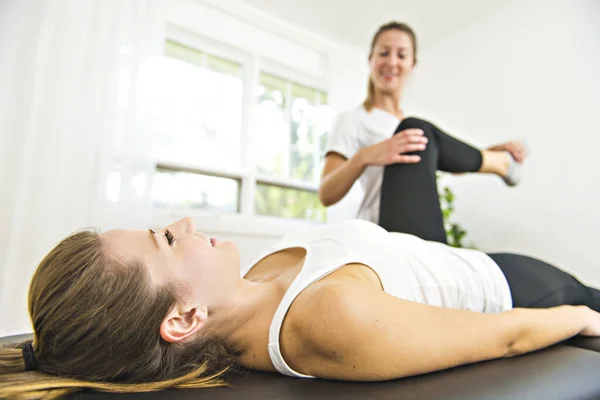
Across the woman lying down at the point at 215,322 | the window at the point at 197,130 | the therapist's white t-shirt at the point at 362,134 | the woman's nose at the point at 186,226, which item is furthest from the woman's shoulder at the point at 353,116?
the window at the point at 197,130

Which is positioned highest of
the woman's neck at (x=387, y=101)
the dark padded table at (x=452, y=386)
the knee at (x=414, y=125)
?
the woman's neck at (x=387, y=101)

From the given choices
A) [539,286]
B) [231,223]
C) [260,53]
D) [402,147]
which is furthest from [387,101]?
[260,53]

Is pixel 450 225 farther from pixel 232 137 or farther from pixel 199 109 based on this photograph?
pixel 199 109

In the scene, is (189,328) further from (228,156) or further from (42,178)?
(228,156)

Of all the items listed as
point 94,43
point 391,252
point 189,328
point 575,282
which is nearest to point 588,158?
point 575,282

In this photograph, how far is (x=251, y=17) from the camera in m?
3.06

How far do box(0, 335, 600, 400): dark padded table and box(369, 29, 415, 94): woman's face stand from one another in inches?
55.9

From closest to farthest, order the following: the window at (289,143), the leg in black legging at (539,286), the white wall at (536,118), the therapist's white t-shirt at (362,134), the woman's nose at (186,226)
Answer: the woman's nose at (186,226)
the leg in black legging at (539,286)
the therapist's white t-shirt at (362,134)
the white wall at (536,118)
the window at (289,143)

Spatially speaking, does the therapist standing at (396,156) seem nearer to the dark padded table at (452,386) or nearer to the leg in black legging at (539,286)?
the leg in black legging at (539,286)

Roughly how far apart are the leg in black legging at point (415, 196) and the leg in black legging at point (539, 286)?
0.70 ft

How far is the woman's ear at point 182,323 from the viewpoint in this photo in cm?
72

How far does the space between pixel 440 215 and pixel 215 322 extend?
2.79 ft

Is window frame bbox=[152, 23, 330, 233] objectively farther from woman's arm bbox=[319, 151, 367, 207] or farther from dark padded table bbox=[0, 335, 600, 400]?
dark padded table bbox=[0, 335, 600, 400]

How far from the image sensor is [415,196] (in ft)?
4.24
